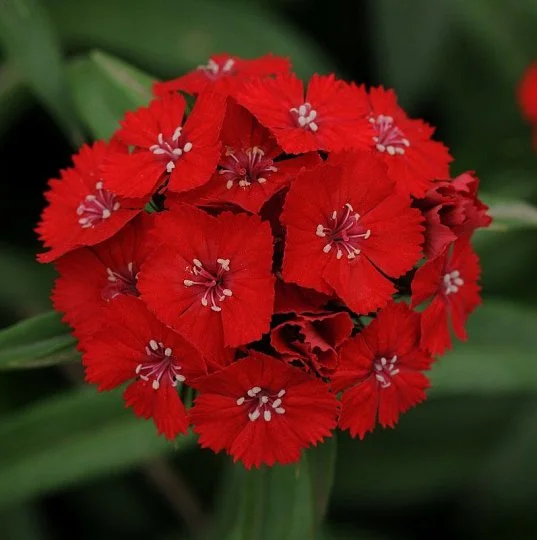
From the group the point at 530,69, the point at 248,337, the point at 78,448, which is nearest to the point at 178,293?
the point at 248,337

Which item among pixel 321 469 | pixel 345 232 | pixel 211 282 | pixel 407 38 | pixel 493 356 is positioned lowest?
pixel 321 469

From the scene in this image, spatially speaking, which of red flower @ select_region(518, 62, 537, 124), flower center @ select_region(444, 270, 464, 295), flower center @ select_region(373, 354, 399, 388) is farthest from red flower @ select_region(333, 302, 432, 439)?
red flower @ select_region(518, 62, 537, 124)

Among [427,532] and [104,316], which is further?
[427,532]

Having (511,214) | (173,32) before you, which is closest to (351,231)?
(511,214)

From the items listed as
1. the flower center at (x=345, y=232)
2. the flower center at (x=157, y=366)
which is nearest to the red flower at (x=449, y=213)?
the flower center at (x=345, y=232)

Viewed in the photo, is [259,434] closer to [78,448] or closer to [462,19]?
[78,448]

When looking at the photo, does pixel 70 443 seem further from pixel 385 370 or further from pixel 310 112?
pixel 310 112
